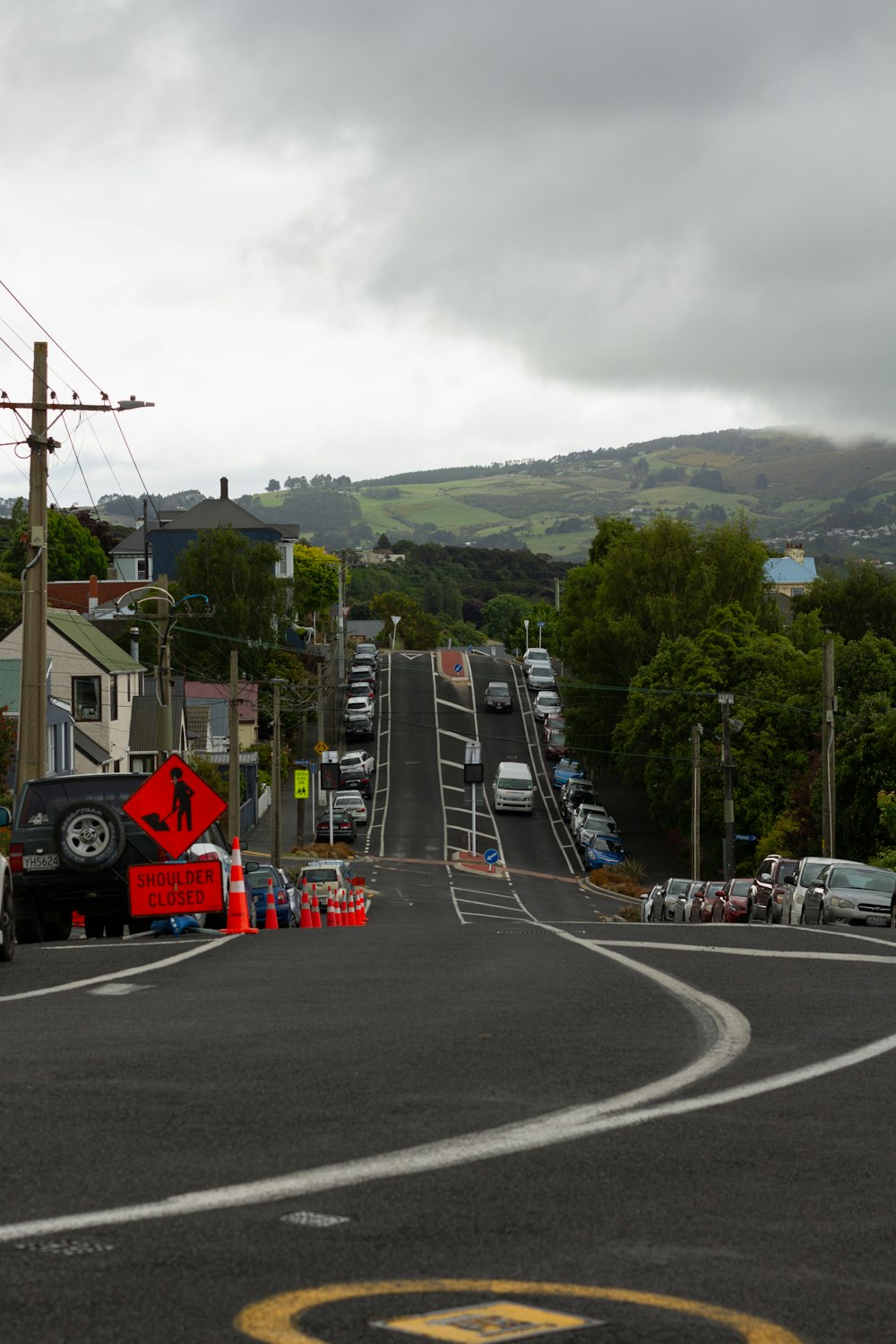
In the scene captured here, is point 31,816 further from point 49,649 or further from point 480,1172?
point 49,649

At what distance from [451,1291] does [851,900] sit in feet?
74.7

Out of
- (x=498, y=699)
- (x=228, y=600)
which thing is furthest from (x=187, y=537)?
(x=498, y=699)

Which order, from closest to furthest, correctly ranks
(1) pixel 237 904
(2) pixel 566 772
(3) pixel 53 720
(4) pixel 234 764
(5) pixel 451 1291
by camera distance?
1. (5) pixel 451 1291
2. (1) pixel 237 904
3. (4) pixel 234 764
4. (3) pixel 53 720
5. (2) pixel 566 772

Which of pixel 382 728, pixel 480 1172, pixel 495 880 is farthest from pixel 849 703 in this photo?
pixel 480 1172

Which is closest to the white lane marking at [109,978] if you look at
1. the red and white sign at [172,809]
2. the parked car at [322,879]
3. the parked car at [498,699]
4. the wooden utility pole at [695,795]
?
the red and white sign at [172,809]

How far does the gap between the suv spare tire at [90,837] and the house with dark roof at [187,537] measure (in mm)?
96281

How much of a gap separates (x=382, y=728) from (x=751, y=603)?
29.3 meters

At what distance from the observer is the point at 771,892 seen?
29391mm

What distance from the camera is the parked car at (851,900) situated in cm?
2611

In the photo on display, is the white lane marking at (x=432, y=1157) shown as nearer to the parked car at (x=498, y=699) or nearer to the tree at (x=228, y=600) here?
the tree at (x=228, y=600)

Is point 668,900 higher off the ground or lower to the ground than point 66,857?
lower

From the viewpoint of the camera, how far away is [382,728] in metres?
94.6

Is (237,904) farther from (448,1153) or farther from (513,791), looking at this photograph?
(513,791)

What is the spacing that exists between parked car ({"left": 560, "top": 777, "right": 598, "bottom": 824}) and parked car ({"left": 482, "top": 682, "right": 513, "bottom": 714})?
62.0 feet
